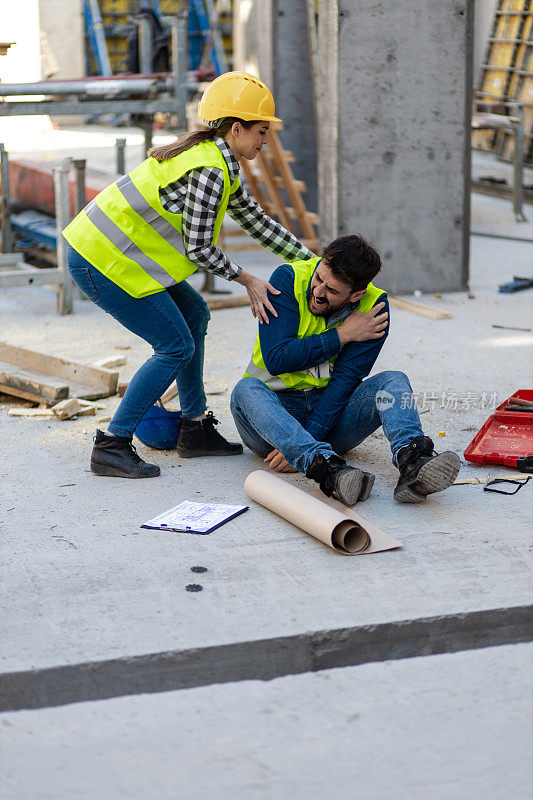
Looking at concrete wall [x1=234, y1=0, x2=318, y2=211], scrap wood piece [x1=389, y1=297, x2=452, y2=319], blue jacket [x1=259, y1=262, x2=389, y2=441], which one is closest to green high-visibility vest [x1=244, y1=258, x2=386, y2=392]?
blue jacket [x1=259, y1=262, x2=389, y2=441]

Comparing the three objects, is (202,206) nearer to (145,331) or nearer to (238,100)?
(238,100)

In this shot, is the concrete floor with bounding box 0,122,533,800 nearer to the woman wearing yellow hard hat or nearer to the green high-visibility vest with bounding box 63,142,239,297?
the woman wearing yellow hard hat

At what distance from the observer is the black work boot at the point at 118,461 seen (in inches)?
182

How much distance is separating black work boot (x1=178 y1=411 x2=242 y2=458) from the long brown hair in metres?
1.23

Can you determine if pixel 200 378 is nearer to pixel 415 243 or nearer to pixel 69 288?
pixel 69 288

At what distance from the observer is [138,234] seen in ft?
14.6

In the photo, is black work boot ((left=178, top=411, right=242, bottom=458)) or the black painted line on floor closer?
the black painted line on floor

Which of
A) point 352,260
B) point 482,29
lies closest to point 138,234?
point 352,260

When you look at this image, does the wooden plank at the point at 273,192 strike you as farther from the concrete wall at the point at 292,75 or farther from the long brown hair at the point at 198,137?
the long brown hair at the point at 198,137

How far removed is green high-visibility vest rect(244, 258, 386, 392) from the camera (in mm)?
4492

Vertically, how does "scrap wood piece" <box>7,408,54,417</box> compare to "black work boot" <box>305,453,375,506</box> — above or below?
below

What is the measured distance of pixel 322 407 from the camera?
4.54 meters

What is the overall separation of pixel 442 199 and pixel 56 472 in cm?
504

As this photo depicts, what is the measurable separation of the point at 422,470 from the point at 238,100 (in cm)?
168
